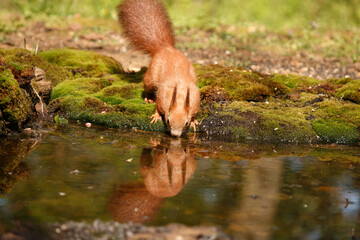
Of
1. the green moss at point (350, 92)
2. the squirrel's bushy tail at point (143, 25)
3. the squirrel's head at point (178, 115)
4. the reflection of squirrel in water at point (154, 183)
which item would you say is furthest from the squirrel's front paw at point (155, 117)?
the green moss at point (350, 92)

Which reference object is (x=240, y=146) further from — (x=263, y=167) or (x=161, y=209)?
(x=161, y=209)

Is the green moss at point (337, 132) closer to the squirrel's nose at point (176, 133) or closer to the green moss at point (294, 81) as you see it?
the green moss at point (294, 81)

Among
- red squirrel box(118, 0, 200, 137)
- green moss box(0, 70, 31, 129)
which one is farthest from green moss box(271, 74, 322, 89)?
green moss box(0, 70, 31, 129)

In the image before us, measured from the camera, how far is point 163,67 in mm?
6703

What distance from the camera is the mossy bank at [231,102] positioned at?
5758mm

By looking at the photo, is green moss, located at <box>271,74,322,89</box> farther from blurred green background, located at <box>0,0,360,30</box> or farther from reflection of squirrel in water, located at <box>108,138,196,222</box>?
blurred green background, located at <box>0,0,360,30</box>

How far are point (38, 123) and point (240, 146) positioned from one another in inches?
107

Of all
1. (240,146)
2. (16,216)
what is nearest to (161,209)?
(16,216)

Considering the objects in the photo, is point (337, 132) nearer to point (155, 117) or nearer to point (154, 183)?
point (155, 117)

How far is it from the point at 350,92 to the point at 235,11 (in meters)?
10.2

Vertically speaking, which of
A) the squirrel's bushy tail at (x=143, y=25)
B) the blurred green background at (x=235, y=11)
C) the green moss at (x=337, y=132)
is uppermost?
the squirrel's bushy tail at (x=143, y=25)

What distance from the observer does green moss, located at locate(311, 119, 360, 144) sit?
5699 mm

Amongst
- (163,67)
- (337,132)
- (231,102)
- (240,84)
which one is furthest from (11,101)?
(337,132)

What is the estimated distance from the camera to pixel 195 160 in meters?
4.62
